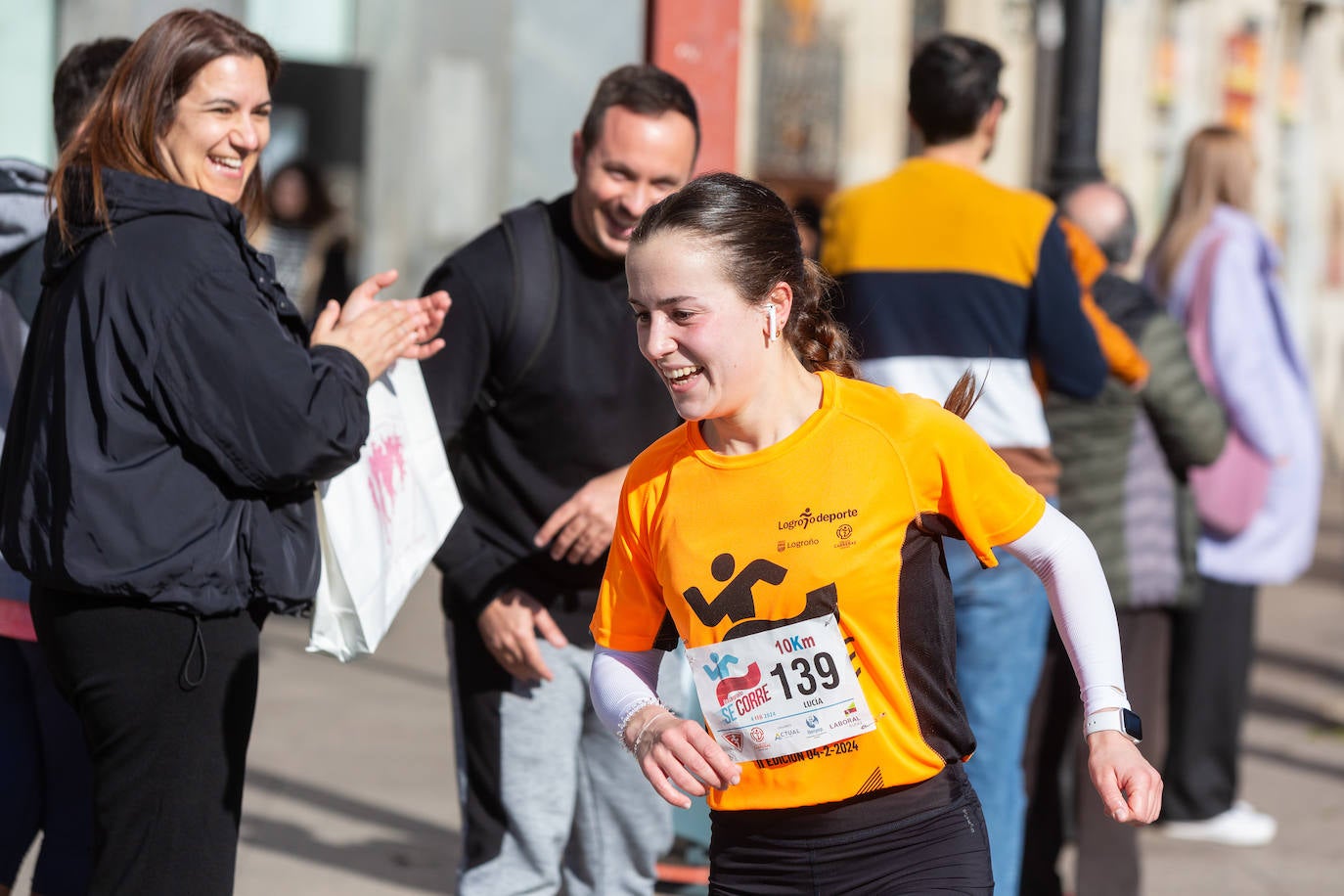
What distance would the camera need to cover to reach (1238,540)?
6.13 meters

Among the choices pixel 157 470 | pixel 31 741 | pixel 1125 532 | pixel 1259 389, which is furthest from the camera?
pixel 1259 389

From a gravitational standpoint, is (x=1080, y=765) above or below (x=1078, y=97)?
below

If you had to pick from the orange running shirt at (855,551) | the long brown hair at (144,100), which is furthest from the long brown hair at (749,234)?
the long brown hair at (144,100)

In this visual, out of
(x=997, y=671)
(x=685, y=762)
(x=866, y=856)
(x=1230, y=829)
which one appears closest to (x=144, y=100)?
(x=685, y=762)

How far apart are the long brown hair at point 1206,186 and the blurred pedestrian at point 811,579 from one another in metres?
3.65

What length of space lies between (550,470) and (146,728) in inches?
40.3

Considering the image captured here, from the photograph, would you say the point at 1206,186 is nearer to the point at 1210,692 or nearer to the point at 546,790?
the point at 1210,692

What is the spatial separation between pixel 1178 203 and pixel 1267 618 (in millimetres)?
4893

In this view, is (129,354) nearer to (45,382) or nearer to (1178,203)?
(45,382)

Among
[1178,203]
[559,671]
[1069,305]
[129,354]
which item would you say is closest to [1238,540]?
[1178,203]

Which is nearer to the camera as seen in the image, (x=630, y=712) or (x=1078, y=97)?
A: (x=630, y=712)

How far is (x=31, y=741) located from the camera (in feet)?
11.5

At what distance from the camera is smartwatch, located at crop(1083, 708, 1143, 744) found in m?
2.52

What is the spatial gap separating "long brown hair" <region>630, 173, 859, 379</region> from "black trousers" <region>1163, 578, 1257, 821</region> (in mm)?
3734
